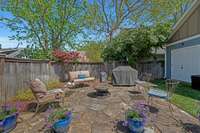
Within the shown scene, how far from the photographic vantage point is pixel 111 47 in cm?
1362

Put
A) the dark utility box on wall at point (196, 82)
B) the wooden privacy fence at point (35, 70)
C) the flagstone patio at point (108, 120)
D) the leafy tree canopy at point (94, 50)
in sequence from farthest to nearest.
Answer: the leafy tree canopy at point (94, 50) < the dark utility box on wall at point (196, 82) < the wooden privacy fence at point (35, 70) < the flagstone patio at point (108, 120)

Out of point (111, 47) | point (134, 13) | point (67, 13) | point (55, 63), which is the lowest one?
point (55, 63)

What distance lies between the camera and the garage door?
30.8 feet

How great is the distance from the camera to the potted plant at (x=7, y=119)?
3705mm

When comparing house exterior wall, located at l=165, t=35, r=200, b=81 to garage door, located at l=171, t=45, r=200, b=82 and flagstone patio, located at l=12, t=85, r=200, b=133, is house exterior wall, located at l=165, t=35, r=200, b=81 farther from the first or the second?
flagstone patio, located at l=12, t=85, r=200, b=133

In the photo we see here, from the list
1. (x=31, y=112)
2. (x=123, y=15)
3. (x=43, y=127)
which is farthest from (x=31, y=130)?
(x=123, y=15)

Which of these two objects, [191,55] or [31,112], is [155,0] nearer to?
[191,55]

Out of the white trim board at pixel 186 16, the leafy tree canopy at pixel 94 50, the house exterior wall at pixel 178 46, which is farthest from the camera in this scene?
the leafy tree canopy at pixel 94 50

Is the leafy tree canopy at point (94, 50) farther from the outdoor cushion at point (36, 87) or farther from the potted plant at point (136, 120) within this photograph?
the potted plant at point (136, 120)

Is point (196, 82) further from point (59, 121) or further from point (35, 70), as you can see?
point (35, 70)

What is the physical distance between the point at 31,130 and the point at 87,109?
1.85m

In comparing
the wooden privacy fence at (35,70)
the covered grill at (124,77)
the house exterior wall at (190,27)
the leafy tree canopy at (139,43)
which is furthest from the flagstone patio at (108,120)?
the leafy tree canopy at (139,43)

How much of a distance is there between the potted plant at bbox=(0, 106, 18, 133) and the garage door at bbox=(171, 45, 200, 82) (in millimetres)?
8832

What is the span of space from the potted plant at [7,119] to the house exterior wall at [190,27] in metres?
9.39
